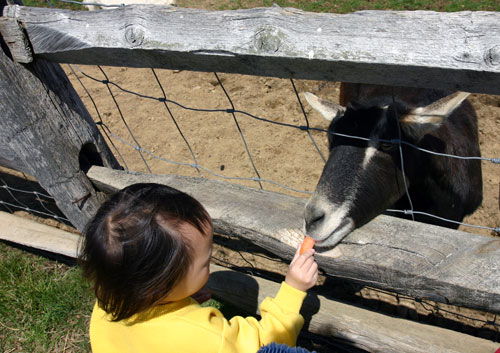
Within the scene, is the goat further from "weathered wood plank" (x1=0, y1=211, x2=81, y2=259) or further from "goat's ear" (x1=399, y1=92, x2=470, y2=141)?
"weathered wood plank" (x1=0, y1=211, x2=81, y2=259)

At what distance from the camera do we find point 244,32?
5.15ft

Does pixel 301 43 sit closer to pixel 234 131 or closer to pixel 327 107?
pixel 327 107

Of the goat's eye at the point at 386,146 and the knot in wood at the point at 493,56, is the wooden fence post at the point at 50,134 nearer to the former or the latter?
the goat's eye at the point at 386,146

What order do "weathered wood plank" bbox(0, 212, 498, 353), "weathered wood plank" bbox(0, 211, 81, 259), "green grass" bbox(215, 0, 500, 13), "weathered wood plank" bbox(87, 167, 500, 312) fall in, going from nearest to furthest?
"weathered wood plank" bbox(87, 167, 500, 312) → "weathered wood plank" bbox(0, 212, 498, 353) → "weathered wood plank" bbox(0, 211, 81, 259) → "green grass" bbox(215, 0, 500, 13)

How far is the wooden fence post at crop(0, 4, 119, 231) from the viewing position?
2.33 meters

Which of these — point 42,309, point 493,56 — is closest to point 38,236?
point 42,309

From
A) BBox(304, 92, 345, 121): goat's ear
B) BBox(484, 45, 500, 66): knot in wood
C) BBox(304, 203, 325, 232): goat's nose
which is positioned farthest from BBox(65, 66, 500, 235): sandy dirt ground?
BBox(484, 45, 500, 66): knot in wood

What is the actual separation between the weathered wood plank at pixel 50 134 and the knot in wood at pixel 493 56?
2.20m

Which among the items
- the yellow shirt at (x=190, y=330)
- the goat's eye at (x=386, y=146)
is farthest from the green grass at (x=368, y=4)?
the yellow shirt at (x=190, y=330)

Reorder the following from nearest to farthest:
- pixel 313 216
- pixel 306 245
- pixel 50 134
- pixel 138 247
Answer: pixel 138 247 → pixel 306 245 → pixel 313 216 → pixel 50 134

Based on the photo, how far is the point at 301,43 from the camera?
1.49 m

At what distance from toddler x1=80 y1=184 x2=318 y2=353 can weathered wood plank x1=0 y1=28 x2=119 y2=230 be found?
1183 mm

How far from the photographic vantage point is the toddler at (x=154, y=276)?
145 centimetres

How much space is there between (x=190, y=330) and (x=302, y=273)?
54cm
